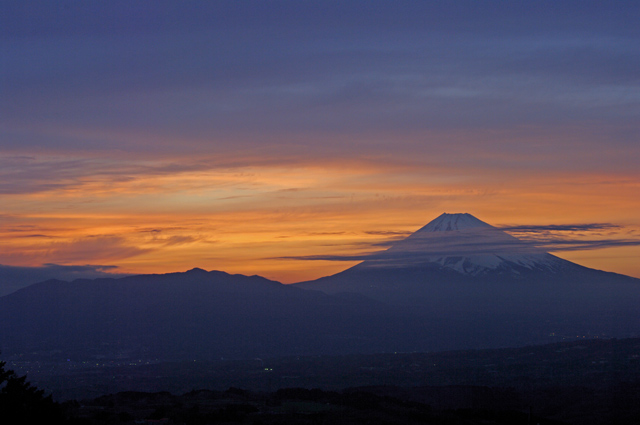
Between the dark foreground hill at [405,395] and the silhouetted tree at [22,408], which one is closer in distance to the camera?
the silhouetted tree at [22,408]

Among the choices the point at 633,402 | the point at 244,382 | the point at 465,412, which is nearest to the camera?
Answer: the point at 465,412

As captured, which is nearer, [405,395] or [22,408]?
[22,408]

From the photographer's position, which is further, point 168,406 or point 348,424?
point 168,406

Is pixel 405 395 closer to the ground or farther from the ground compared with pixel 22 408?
closer to the ground

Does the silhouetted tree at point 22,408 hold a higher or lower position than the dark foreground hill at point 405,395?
higher

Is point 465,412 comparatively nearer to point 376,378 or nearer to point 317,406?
point 317,406

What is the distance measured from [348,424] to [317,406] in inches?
646

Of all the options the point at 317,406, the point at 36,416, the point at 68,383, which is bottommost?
the point at 68,383

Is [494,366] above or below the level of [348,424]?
below

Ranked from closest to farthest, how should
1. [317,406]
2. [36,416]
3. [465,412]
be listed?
[36,416] → [317,406] → [465,412]

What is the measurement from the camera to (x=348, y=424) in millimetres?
69625

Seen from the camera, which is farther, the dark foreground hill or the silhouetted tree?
the dark foreground hill

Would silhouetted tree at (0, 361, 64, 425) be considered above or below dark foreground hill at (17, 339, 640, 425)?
above

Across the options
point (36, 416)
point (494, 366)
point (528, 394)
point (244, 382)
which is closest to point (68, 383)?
point (244, 382)
